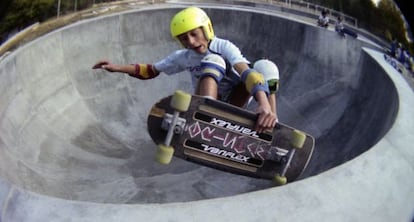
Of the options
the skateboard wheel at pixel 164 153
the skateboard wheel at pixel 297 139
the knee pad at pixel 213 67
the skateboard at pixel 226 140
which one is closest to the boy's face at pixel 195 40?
the knee pad at pixel 213 67

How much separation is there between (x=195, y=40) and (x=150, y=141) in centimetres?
546

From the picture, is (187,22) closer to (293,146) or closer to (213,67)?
(213,67)

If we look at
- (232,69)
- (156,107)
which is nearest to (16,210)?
(156,107)

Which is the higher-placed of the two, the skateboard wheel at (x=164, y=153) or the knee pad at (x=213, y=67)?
the knee pad at (x=213, y=67)

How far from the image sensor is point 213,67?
244 inches

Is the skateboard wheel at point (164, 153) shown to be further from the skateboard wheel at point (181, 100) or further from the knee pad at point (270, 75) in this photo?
the knee pad at point (270, 75)

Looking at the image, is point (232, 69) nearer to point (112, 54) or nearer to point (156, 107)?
point (156, 107)

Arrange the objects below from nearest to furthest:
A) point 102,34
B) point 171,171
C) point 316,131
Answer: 1. point 171,171
2. point 316,131
3. point 102,34

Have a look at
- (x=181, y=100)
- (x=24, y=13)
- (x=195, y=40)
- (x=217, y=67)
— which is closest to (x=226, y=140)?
(x=217, y=67)

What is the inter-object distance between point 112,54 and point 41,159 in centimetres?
434

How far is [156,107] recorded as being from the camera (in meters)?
6.25

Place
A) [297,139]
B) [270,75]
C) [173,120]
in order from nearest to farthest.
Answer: [173,120] → [297,139] → [270,75]

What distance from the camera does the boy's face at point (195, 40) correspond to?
6527mm

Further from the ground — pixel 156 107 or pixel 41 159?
pixel 156 107
